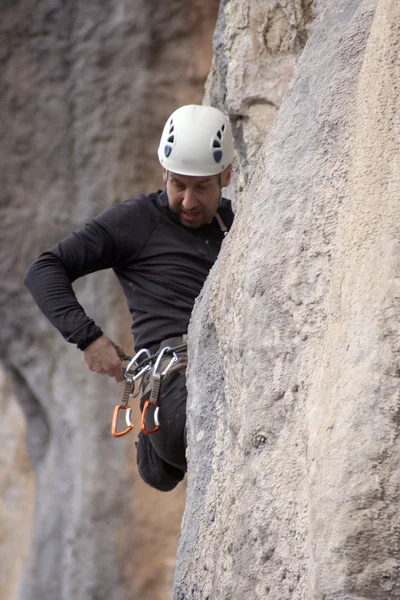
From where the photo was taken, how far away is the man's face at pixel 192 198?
1.98 meters

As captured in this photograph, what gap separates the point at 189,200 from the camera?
1.97 metres

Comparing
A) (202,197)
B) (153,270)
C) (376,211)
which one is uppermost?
(376,211)

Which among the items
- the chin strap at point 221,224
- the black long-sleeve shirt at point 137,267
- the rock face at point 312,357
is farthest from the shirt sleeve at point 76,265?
the rock face at point 312,357

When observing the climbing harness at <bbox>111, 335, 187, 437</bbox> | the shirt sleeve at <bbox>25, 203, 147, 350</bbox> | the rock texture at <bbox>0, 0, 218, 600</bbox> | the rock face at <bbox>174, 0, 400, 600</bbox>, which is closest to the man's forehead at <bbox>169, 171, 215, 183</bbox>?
the shirt sleeve at <bbox>25, 203, 147, 350</bbox>

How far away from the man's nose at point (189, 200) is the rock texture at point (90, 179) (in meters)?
1.69

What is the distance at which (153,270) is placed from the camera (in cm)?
196

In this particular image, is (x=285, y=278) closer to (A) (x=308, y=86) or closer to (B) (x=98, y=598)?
(A) (x=308, y=86)

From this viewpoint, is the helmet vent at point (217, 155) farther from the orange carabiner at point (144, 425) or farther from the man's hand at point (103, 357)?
the orange carabiner at point (144, 425)

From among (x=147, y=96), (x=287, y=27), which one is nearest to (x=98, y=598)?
(x=147, y=96)

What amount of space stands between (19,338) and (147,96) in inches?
47.0

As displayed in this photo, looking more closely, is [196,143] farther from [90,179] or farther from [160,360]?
[90,179]

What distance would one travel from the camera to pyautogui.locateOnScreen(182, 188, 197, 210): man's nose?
1.96m

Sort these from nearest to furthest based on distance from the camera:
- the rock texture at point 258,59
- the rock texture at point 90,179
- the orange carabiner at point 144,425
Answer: the orange carabiner at point 144,425
the rock texture at point 258,59
the rock texture at point 90,179

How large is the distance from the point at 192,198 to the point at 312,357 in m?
0.84
